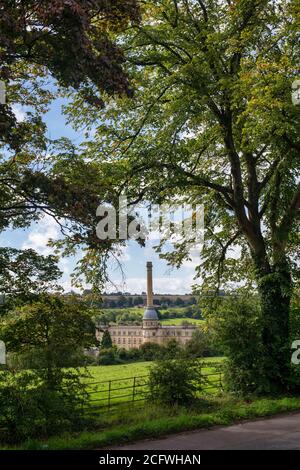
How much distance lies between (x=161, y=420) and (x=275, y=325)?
7.28 m

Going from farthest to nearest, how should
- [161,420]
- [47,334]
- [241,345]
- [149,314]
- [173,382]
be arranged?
[149,314]
[241,345]
[173,382]
[47,334]
[161,420]

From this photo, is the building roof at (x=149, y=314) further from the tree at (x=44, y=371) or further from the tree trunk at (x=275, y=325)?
the tree at (x=44, y=371)

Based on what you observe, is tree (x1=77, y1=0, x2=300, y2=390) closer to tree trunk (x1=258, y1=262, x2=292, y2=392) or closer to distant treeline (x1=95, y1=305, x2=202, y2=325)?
tree trunk (x1=258, y1=262, x2=292, y2=392)

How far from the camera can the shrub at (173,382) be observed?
48.2ft

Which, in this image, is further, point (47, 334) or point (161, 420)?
point (47, 334)

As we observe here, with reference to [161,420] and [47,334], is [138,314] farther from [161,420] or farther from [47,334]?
[161,420]

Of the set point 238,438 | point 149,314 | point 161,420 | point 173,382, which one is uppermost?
point 149,314

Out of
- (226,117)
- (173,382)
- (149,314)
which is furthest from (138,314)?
(173,382)

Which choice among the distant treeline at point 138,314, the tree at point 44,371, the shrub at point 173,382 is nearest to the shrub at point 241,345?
the shrub at point 173,382

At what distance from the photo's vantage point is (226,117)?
63.3ft

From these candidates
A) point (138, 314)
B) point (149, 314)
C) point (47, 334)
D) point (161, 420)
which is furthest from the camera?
point (138, 314)

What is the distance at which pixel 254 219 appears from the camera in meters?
19.8

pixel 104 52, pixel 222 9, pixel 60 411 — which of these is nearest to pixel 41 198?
pixel 104 52

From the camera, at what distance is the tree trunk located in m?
17.0
